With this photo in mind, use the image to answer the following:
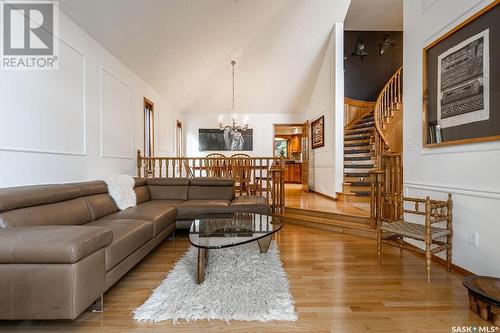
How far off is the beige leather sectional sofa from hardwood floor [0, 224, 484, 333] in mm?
203

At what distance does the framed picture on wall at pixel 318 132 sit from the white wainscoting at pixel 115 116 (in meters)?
4.26

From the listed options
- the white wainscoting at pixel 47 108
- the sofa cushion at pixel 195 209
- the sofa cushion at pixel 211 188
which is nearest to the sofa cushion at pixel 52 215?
the white wainscoting at pixel 47 108

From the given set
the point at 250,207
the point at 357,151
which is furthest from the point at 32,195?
the point at 357,151

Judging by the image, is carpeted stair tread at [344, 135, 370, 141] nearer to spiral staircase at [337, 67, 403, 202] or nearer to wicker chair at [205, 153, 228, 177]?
spiral staircase at [337, 67, 403, 202]

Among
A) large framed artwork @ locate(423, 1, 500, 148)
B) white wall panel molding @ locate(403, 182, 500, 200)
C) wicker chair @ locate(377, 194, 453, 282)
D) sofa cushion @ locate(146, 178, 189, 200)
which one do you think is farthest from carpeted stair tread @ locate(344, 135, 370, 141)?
sofa cushion @ locate(146, 178, 189, 200)

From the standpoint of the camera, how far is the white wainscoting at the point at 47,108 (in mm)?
2273

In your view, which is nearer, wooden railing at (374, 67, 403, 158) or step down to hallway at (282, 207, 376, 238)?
step down to hallway at (282, 207, 376, 238)

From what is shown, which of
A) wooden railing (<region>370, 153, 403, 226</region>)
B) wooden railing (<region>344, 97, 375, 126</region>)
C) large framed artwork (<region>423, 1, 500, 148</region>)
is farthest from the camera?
wooden railing (<region>344, 97, 375, 126</region>)

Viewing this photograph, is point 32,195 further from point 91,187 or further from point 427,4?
point 427,4

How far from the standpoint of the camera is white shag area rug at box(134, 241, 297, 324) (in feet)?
5.71

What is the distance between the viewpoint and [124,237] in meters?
2.07

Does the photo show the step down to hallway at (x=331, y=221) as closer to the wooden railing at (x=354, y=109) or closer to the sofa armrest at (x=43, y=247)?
the sofa armrest at (x=43, y=247)

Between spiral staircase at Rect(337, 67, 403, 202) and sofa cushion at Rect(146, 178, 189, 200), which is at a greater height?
spiral staircase at Rect(337, 67, 403, 202)

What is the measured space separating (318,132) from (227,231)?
4.92 meters
